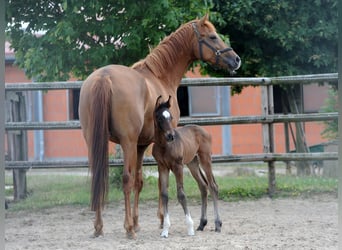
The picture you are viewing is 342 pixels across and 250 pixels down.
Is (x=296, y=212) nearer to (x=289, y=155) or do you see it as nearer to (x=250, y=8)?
(x=289, y=155)

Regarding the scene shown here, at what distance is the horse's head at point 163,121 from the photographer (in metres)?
A: 5.70

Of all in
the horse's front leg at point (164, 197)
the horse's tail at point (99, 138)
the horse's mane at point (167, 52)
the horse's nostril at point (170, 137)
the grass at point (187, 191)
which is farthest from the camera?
the grass at point (187, 191)

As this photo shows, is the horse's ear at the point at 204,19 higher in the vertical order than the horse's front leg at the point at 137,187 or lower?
higher

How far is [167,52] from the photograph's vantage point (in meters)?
6.85

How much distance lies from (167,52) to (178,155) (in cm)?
146

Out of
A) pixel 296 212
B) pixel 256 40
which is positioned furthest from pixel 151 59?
pixel 256 40

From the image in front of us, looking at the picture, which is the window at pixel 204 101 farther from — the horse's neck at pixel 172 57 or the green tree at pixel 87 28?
the horse's neck at pixel 172 57

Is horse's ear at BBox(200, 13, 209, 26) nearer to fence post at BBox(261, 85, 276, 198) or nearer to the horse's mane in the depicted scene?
the horse's mane

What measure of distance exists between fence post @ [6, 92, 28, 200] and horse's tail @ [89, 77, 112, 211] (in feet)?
12.5

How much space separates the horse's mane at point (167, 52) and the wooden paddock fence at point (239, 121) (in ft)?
5.68

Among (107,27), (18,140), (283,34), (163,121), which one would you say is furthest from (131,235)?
(283,34)

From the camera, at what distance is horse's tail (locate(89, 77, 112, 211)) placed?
213 inches

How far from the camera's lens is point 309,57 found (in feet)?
35.0

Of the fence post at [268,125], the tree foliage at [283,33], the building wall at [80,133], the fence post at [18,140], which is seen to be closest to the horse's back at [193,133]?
the fence post at [268,125]
